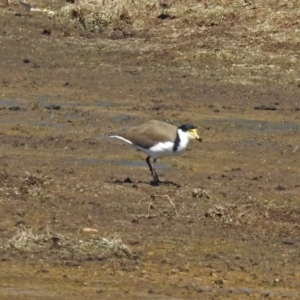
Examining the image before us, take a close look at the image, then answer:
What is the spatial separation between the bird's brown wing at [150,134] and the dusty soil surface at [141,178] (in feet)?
1.62

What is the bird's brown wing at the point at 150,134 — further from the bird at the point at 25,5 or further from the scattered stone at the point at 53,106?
the bird at the point at 25,5

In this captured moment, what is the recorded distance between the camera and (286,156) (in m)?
16.9

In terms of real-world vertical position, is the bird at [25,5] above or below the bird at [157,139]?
below

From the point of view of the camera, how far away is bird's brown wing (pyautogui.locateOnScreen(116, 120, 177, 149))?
562 inches

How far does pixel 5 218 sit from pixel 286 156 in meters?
6.26

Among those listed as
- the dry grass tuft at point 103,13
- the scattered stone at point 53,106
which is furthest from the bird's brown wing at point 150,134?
the dry grass tuft at point 103,13

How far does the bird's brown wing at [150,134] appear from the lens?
46.8ft

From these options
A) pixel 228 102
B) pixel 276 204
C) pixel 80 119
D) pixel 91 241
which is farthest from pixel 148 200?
pixel 228 102

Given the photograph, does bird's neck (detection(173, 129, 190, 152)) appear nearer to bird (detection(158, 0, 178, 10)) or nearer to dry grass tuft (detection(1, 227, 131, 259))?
dry grass tuft (detection(1, 227, 131, 259))

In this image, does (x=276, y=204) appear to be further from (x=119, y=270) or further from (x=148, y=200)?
(x=119, y=270)

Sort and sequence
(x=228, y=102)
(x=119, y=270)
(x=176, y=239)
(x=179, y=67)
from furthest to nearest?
(x=179, y=67) → (x=228, y=102) → (x=176, y=239) → (x=119, y=270)

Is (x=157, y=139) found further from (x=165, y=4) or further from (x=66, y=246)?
(x=165, y=4)

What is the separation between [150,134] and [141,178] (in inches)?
25.0

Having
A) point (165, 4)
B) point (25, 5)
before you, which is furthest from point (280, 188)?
point (25, 5)
